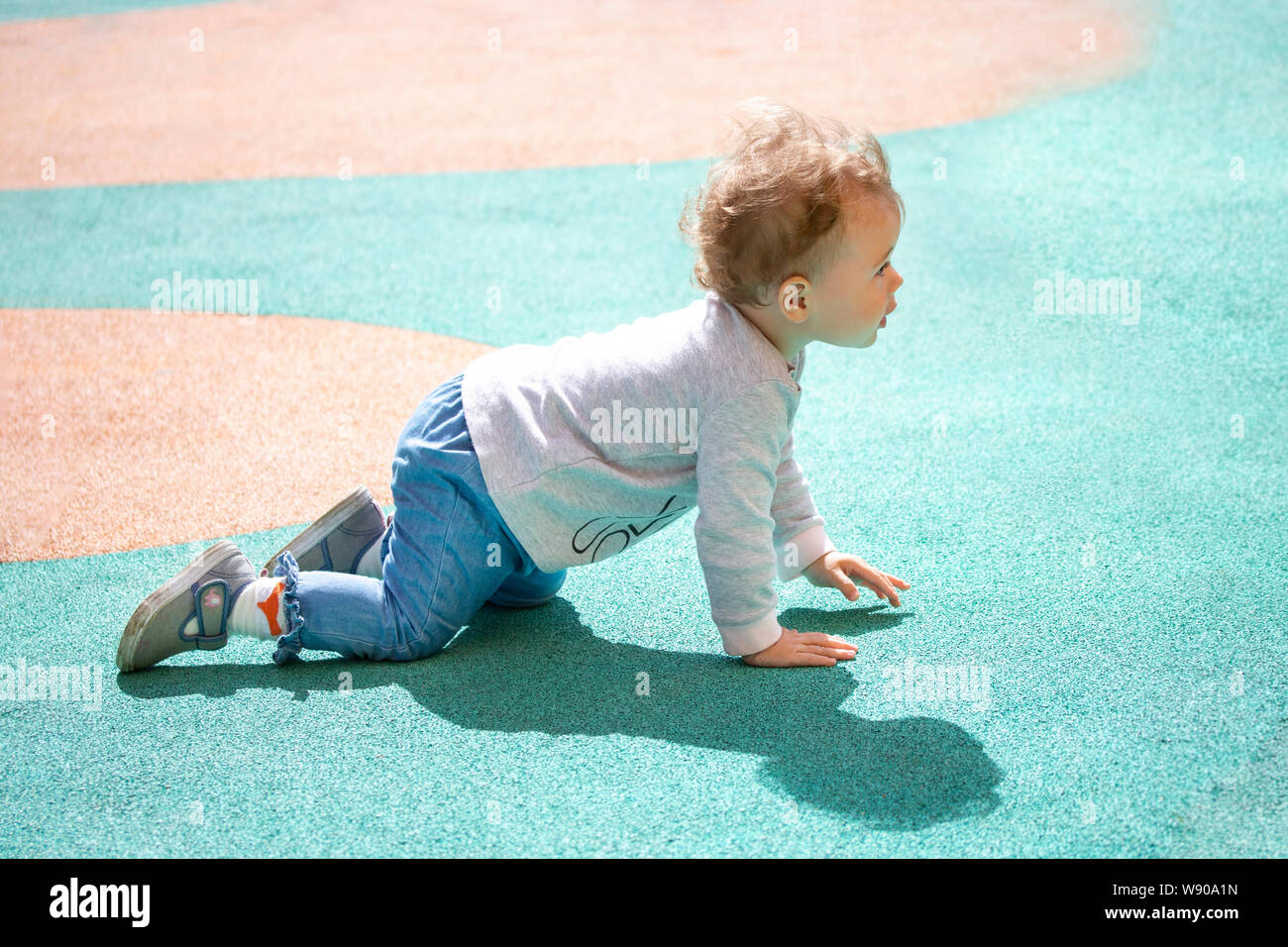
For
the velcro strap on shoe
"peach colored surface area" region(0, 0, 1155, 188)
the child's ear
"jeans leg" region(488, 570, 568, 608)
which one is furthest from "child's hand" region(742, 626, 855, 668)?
"peach colored surface area" region(0, 0, 1155, 188)

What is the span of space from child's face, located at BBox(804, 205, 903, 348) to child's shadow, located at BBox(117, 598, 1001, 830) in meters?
0.70

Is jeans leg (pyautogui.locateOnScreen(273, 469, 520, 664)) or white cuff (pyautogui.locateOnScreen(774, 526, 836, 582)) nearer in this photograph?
jeans leg (pyautogui.locateOnScreen(273, 469, 520, 664))

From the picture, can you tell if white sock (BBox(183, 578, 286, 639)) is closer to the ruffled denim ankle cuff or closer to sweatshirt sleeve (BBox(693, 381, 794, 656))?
the ruffled denim ankle cuff

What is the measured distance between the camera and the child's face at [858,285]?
7.54ft

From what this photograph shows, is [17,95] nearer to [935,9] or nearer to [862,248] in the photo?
[935,9]

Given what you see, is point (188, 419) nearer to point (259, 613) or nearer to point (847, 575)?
point (259, 613)

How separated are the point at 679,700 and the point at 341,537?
91cm

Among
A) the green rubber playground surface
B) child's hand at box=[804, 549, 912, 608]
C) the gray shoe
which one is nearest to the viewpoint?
the green rubber playground surface

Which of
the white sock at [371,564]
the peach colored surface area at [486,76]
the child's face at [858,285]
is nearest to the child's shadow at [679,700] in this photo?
the white sock at [371,564]

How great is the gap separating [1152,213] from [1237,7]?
3322 millimetres

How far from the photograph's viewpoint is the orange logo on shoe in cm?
258

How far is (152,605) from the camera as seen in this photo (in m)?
2.53

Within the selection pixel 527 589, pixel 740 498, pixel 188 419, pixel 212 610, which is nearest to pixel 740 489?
pixel 740 498

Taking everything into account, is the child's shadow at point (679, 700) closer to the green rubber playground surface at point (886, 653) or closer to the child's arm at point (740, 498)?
the green rubber playground surface at point (886, 653)
